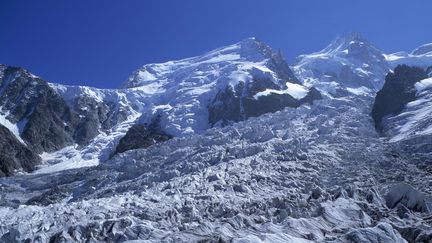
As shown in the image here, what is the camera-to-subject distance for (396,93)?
513ft

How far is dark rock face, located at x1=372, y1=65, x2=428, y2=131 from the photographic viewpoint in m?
144

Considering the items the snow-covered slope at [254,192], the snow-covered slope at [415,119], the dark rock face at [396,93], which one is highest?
the dark rock face at [396,93]

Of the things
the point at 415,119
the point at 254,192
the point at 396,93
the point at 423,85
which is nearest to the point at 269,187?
the point at 254,192

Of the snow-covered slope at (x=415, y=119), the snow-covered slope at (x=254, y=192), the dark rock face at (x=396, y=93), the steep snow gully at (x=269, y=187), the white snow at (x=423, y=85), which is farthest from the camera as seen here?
the white snow at (x=423, y=85)

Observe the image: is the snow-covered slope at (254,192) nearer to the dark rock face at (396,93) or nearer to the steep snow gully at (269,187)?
the steep snow gully at (269,187)

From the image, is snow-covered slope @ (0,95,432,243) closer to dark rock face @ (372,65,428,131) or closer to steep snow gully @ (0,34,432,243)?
steep snow gully @ (0,34,432,243)

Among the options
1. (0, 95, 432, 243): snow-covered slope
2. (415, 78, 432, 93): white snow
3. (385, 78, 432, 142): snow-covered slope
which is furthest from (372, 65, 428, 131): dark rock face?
(0, 95, 432, 243): snow-covered slope

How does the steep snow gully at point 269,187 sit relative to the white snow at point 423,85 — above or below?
below

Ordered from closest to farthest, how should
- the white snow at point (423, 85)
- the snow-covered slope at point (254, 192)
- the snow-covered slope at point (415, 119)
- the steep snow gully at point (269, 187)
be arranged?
the snow-covered slope at point (254, 192)
the steep snow gully at point (269, 187)
the snow-covered slope at point (415, 119)
the white snow at point (423, 85)

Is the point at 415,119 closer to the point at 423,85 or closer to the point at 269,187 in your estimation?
the point at 423,85

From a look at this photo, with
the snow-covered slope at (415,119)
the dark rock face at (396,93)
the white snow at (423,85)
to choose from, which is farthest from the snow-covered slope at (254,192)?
the white snow at (423,85)

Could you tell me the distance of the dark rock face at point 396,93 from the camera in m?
144

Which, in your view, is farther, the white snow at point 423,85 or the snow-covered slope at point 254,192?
the white snow at point 423,85

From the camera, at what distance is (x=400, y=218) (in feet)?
200
